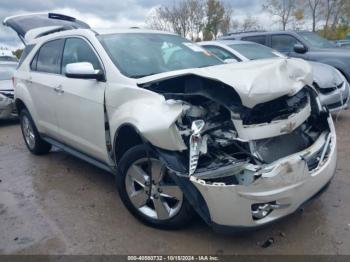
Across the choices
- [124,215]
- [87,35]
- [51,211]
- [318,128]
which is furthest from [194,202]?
[87,35]

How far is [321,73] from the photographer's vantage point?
6434 millimetres

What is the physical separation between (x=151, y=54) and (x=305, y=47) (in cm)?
577

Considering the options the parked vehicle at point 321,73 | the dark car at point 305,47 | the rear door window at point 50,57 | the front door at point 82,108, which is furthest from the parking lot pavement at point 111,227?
the dark car at point 305,47

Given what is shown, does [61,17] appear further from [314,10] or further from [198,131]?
[314,10]

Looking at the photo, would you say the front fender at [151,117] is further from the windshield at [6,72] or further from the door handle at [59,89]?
the windshield at [6,72]

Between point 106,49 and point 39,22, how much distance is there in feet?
13.9

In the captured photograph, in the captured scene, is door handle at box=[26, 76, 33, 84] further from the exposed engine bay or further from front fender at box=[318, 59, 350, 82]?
front fender at box=[318, 59, 350, 82]

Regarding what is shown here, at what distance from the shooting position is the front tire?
10.1 ft

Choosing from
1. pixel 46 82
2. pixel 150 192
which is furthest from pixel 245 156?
pixel 46 82

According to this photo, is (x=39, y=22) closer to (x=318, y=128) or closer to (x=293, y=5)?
(x=318, y=128)

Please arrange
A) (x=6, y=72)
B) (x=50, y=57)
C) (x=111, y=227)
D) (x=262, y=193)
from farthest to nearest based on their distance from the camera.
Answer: (x=6, y=72) < (x=50, y=57) < (x=111, y=227) < (x=262, y=193)

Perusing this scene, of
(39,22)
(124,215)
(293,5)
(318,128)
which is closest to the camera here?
(318,128)

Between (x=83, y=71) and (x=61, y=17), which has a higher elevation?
(x=61, y=17)

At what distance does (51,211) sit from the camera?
383 cm
